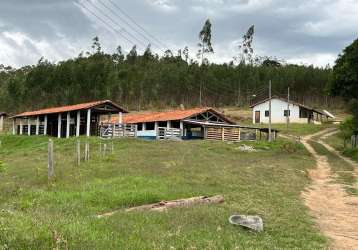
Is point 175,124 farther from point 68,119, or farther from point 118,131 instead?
point 68,119

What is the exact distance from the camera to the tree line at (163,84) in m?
102

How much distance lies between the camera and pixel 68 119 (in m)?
57.3

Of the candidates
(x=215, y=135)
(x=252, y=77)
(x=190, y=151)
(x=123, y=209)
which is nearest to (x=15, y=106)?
(x=252, y=77)

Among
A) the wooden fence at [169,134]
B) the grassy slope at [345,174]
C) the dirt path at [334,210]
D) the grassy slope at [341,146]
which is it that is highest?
the wooden fence at [169,134]

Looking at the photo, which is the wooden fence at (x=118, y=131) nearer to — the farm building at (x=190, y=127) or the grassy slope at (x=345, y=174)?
the farm building at (x=190, y=127)

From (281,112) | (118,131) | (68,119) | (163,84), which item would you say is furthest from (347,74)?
(163,84)

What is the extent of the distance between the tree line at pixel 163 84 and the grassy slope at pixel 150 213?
258 feet

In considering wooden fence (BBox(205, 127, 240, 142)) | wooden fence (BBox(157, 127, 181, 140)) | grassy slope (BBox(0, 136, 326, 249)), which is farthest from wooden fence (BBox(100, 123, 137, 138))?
grassy slope (BBox(0, 136, 326, 249))

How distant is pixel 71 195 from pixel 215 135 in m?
40.2

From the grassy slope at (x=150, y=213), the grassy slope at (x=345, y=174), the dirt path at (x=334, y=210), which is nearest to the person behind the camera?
the grassy slope at (x=150, y=213)

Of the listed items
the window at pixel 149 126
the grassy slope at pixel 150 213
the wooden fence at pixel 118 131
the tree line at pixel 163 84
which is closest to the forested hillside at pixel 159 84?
the tree line at pixel 163 84

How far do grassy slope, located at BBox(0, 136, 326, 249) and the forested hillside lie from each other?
78.7m

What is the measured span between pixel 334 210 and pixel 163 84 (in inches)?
3650

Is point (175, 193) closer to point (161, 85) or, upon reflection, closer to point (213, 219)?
point (213, 219)
